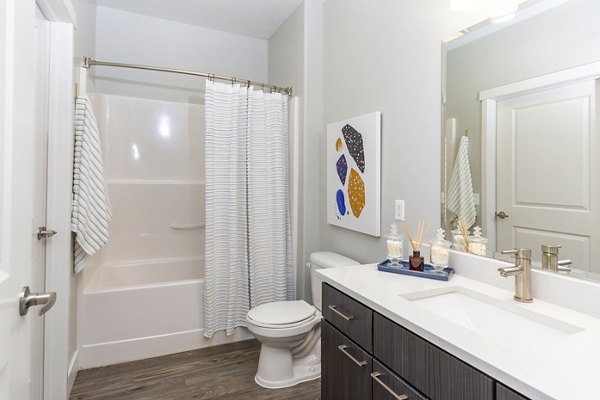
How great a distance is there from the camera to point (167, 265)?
10.2 feet

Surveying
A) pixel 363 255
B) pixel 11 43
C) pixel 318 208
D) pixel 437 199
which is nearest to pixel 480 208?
pixel 437 199

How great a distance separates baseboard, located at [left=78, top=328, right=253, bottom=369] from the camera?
2.21m

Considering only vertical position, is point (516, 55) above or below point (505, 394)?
above

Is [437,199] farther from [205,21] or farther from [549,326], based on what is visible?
[205,21]

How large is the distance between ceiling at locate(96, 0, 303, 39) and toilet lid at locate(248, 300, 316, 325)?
2.20 meters

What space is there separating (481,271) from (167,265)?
2604 mm

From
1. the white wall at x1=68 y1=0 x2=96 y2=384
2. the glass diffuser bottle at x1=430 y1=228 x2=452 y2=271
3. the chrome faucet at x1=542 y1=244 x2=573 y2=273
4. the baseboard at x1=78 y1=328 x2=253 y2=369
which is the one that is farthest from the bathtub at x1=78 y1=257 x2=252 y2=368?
the chrome faucet at x1=542 y1=244 x2=573 y2=273

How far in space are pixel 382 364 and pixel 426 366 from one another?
0.21 m

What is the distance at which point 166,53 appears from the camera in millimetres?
3059

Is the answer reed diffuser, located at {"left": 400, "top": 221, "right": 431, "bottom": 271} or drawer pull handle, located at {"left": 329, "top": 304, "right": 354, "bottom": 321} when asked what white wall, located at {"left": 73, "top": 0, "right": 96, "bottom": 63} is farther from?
reed diffuser, located at {"left": 400, "top": 221, "right": 431, "bottom": 271}

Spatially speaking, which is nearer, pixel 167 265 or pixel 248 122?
pixel 248 122

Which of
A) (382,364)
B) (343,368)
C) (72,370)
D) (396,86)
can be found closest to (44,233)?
(72,370)

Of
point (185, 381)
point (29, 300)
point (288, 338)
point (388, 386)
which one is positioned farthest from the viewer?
point (185, 381)

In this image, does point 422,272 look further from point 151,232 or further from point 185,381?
point 151,232
